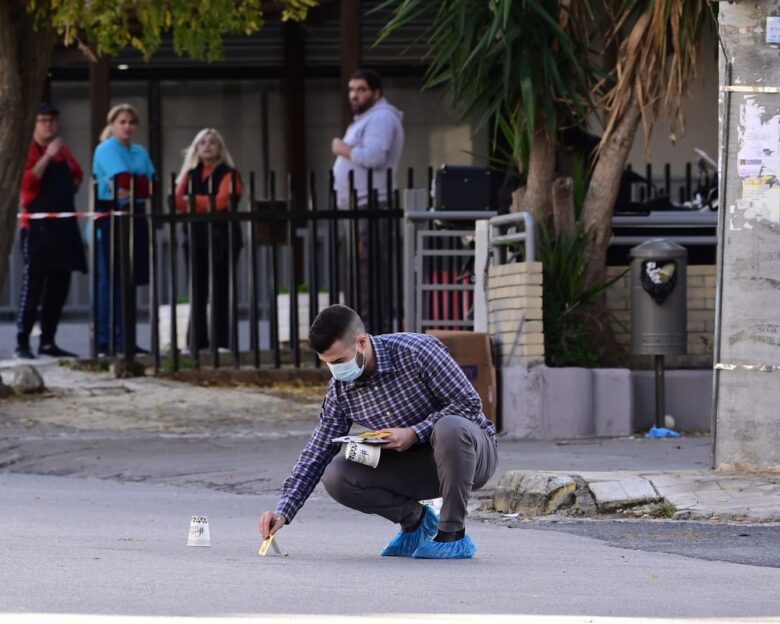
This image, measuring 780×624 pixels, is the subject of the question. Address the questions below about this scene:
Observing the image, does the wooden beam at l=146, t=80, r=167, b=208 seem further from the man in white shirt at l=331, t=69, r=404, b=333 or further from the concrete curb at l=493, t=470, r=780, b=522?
the concrete curb at l=493, t=470, r=780, b=522

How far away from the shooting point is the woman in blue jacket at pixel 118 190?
48.6ft

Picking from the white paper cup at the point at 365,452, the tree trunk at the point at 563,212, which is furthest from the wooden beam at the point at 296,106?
the white paper cup at the point at 365,452

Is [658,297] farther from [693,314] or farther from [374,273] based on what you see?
[374,273]

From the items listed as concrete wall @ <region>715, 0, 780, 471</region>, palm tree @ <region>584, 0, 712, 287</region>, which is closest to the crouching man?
concrete wall @ <region>715, 0, 780, 471</region>

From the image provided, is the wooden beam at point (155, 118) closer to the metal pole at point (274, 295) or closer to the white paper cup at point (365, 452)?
the metal pole at point (274, 295)

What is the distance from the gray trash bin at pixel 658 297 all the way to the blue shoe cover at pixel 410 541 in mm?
4733

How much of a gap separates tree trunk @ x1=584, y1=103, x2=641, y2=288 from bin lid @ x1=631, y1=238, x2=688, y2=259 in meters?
0.46

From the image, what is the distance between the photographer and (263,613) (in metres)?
5.43

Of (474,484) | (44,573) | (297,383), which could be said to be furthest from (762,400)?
(297,383)

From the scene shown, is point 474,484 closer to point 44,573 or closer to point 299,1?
point 44,573

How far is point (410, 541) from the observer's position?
7.19 meters

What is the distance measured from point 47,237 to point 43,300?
50cm

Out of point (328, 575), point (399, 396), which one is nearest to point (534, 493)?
point (399, 396)

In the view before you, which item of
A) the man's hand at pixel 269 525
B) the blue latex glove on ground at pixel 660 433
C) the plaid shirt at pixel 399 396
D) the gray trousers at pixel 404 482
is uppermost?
the plaid shirt at pixel 399 396
